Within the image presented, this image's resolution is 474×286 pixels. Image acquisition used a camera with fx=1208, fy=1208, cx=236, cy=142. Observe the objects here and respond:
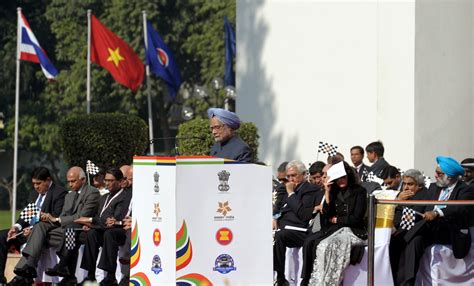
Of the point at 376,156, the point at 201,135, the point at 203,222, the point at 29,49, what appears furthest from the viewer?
the point at 29,49

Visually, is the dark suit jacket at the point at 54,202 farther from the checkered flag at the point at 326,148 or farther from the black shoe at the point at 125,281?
the checkered flag at the point at 326,148

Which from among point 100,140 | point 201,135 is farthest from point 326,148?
point 100,140

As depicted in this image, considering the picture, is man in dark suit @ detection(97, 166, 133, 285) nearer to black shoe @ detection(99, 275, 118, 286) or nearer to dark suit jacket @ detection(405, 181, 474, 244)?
black shoe @ detection(99, 275, 118, 286)

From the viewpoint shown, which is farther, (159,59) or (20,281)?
(159,59)

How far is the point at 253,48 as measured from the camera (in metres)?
23.2

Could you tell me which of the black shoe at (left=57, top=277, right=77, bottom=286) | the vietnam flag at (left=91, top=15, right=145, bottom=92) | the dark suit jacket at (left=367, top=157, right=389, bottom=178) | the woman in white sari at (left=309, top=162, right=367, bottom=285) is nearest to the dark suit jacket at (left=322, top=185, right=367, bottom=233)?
the woman in white sari at (left=309, top=162, right=367, bottom=285)

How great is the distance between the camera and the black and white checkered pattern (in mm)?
12961

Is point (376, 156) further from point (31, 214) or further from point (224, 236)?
point (224, 236)

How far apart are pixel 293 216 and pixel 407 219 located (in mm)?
1924

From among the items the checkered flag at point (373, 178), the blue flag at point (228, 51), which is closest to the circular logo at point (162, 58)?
the blue flag at point (228, 51)

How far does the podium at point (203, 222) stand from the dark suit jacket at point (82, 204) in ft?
16.1

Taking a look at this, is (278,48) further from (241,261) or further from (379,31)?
(241,261)

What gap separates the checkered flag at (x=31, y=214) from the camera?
1606 cm

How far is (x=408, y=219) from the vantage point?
42.5 ft
